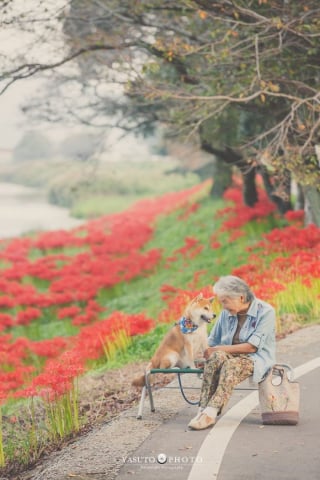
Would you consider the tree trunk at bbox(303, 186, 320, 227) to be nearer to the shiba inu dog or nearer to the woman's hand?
the shiba inu dog

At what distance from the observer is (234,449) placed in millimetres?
5891

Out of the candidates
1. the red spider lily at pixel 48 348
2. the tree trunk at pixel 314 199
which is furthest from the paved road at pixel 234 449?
the tree trunk at pixel 314 199

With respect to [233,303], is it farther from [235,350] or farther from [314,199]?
[314,199]

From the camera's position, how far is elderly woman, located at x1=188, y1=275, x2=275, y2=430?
6348 mm

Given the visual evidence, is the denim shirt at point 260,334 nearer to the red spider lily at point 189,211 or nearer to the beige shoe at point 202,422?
the beige shoe at point 202,422

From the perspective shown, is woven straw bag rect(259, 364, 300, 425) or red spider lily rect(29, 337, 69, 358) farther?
red spider lily rect(29, 337, 69, 358)

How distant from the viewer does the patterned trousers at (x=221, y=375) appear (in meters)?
6.33

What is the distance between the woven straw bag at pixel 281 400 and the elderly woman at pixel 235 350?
0.13 metres

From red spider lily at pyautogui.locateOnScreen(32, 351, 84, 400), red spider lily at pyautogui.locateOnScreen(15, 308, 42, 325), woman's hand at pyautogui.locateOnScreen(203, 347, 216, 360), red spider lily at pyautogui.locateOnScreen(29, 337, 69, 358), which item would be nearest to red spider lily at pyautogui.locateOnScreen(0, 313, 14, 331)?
red spider lily at pyautogui.locateOnScreen(15, 308, 42, 325)

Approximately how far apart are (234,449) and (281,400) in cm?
73

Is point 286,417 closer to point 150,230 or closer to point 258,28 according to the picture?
point 258,28

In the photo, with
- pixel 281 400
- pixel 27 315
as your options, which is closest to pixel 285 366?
pixel 281 400

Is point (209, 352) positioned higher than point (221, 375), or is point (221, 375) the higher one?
point (209, 352)

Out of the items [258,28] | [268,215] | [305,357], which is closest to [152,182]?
[268,215]
